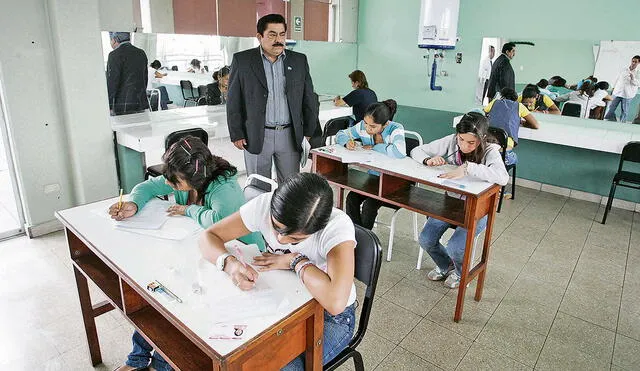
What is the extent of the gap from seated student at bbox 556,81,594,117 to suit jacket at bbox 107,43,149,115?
3942mm

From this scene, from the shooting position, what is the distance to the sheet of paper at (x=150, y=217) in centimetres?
170

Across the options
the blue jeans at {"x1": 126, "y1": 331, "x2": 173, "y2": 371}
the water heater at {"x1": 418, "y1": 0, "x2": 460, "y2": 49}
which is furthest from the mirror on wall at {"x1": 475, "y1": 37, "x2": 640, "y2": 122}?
the blue jeans at {"x1": 126, "y1": 331, "x2": 173, "y2": 371}

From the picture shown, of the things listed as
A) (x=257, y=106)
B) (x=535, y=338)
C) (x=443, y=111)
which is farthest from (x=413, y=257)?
(x=443, y=111)

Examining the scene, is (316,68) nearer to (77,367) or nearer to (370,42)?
(370,42)

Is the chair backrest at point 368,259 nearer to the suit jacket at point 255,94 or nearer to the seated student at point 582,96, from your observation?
the suit jacket at point 255,94

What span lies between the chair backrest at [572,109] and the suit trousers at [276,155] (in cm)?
288

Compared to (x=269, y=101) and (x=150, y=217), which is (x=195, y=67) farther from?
(x=150, y=217)

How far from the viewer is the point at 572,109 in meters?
4.32

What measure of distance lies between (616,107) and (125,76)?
171 inches

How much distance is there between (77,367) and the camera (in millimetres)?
2025

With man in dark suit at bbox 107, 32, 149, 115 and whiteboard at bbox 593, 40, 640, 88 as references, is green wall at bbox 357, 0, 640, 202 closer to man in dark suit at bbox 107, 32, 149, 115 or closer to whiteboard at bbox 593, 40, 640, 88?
whiteboard at bbox 593, 40, 640, 88

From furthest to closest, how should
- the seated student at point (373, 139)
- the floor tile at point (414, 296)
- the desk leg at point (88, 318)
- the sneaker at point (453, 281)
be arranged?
1. the seated student at point (373, 139)
2. the sneaker at point (453, 281)
3. the floor tile at point (414, 296)
4. the desk leg at point (88, 318)

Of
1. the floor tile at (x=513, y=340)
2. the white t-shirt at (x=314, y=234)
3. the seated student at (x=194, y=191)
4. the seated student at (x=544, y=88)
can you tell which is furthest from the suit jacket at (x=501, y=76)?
the white t-shirt at (x=314, y=234)

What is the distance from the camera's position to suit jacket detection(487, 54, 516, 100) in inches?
178
